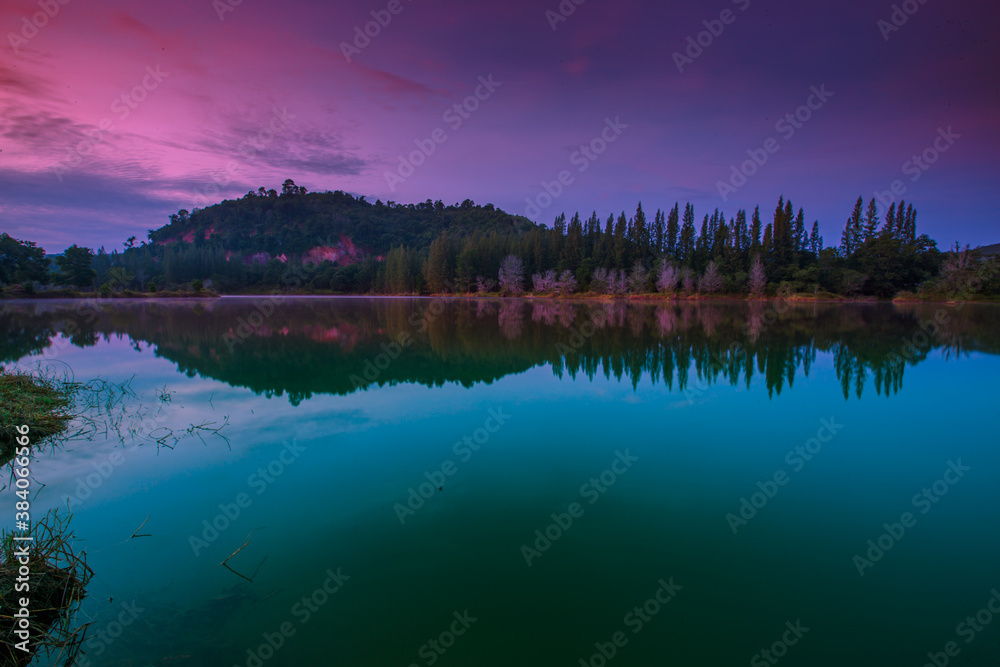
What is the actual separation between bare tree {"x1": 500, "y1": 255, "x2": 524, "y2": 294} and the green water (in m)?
65.1

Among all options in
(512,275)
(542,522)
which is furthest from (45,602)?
(512,275)

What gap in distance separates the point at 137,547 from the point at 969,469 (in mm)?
9412

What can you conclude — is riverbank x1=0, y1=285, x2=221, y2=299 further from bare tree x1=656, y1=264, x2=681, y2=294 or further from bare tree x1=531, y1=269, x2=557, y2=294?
bare tree x1=656, y1=264, x2=681, y2=294

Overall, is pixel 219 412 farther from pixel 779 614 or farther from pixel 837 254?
pixel 837 254

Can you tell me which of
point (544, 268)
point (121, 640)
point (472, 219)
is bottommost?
point (121, 640)

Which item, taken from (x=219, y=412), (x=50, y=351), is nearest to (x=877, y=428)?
(x=219, y=412)

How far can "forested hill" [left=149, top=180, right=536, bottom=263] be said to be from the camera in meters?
138

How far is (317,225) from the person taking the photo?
141875mm

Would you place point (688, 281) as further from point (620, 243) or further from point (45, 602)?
point (45, 602)

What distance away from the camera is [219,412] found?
805cm

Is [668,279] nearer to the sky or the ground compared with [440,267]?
nearer to the ground

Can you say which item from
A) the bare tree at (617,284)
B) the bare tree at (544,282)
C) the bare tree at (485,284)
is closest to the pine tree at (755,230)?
the bare tree at (617,284)

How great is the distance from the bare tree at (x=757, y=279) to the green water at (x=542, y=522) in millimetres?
55038

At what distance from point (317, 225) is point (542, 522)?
154409 millimetres
